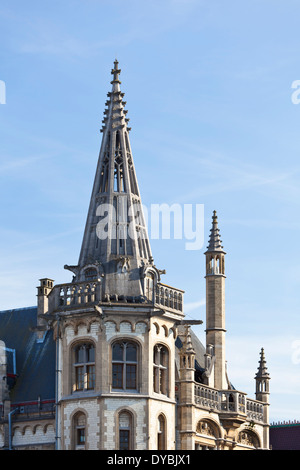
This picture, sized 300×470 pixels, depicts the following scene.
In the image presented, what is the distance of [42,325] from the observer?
8569cm

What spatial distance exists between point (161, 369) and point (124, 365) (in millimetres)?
3168

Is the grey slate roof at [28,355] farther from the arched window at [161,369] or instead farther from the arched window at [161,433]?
the arched window at [161,433]

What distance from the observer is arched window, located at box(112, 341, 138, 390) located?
76.7m

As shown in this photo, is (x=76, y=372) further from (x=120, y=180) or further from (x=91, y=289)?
(x=120, y=180)

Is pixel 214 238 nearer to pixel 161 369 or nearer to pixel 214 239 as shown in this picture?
pixel 214 239

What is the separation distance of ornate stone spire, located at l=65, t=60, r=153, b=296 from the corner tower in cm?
719

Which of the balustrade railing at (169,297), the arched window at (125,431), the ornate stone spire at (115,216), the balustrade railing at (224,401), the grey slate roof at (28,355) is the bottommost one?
the arched window at (125,431)

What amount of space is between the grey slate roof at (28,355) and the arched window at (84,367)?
10.3 ft

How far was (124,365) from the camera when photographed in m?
76.8

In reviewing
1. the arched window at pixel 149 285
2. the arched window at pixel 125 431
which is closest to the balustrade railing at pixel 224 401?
the arched window at pixel 125 431

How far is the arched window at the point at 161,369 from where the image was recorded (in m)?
77.9
